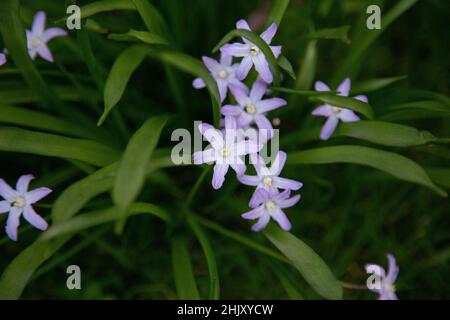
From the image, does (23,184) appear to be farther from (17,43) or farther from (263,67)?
(263,67)

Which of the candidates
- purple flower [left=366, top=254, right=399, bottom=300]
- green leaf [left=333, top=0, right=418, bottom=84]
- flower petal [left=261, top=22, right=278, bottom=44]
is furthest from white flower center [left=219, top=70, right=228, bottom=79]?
purple flower [left=366, top=254, right=399, bottom=300]

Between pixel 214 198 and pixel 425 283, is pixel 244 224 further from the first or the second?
pixel 425 283

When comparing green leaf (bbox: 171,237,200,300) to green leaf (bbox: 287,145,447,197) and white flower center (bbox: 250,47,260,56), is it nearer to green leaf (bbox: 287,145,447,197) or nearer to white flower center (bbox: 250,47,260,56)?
green leaf (bbox: 287,145,447,197)

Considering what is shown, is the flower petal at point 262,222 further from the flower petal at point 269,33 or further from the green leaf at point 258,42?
the flower petal at point 269,33

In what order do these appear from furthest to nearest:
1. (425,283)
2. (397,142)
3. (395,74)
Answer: (395,74) → (425,283) → (397,142)

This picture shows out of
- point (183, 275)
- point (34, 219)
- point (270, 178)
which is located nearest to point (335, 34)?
point (270, 178)

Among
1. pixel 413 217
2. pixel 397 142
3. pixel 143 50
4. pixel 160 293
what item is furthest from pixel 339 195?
pixel 143 50

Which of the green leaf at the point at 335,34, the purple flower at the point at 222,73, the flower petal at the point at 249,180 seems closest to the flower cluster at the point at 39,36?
the purple flower at the point at 222,73
